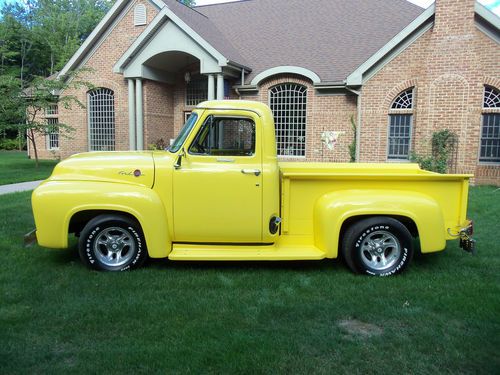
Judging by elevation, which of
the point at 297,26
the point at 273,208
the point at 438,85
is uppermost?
the point at 297,26

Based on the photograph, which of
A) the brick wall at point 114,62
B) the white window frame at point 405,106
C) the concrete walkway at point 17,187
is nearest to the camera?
the concrete walkway at point 17,187

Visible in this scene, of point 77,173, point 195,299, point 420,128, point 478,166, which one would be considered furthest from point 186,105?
point 195,299

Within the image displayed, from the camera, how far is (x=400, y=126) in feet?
50.0

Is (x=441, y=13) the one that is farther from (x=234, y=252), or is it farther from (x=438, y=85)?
(x=234, y=252)

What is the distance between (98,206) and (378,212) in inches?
129

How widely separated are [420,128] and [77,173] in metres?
11.6

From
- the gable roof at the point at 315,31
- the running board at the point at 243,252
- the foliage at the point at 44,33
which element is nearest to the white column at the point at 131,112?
the gable roof at the point at 315,31

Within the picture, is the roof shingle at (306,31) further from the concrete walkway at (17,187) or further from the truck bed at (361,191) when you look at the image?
the truck bed at (361,191)

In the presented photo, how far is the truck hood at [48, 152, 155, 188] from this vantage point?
215 inches

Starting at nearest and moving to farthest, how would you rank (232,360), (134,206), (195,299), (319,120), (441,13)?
(232,360) < (195,299) < (134,206) < (441,13) < (319,120)

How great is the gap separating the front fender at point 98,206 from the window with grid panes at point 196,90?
1440 centimetres

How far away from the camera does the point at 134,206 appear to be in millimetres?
5281

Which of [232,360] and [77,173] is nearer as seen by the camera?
[232,360]

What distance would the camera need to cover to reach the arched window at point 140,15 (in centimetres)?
1883
